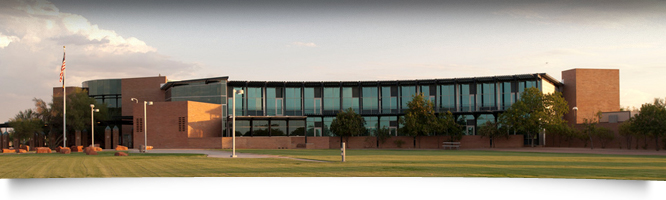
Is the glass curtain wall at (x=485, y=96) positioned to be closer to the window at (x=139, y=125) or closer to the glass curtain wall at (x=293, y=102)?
the glass curtain wall at (x=293, y=102)

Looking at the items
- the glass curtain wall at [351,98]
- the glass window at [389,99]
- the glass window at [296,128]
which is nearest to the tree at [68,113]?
the glass window at [296,128]

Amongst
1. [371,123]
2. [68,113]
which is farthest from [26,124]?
[371,123]

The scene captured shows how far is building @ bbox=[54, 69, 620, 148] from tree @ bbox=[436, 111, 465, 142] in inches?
62.6

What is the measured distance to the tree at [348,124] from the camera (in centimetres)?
6397

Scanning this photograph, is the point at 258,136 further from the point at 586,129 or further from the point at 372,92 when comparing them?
the point at 586,129

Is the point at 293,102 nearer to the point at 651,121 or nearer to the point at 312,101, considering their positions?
the point at 312,101

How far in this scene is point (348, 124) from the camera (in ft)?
210

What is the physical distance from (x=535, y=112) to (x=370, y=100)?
66.1 feet

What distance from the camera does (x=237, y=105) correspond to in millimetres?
66312

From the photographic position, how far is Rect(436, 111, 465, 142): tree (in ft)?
201

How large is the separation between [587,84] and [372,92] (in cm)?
2489

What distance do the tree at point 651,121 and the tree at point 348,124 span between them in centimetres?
2799

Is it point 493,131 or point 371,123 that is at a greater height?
point 371,123

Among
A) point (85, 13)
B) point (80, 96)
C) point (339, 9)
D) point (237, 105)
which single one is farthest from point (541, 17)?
point (80, 96)
